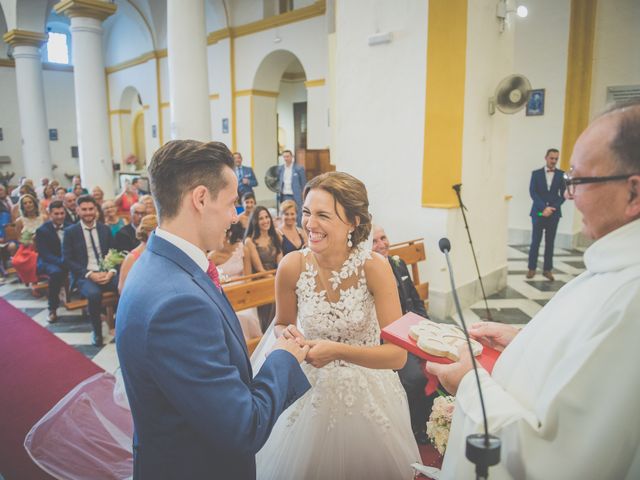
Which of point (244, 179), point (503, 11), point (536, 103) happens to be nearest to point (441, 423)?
point (503, 11)

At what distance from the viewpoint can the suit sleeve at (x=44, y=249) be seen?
211 inches

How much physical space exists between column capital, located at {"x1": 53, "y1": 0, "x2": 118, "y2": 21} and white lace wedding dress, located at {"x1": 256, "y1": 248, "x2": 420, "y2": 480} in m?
9.70

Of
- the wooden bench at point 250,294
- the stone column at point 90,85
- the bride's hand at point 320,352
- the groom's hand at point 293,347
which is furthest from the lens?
the stone column at point 90,85

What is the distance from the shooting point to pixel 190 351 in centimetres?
107

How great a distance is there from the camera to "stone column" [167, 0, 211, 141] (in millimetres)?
6180

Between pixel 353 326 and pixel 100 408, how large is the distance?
2017 millimetres

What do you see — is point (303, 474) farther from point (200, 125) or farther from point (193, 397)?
point (200, 125)

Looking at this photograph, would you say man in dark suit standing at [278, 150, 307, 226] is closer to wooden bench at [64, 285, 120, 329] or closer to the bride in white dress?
wooden bench at [64, 285, 120, 329]

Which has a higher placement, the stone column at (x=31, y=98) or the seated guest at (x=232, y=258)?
the stone column at (x=31, y=98)

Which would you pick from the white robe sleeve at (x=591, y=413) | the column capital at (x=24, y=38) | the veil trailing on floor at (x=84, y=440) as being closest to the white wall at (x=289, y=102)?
the column capital at (x=24, y=38)

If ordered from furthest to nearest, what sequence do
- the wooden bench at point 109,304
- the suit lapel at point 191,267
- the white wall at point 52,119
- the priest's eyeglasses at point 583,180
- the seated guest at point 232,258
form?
the white wall at point 52,119 → the wooden bench at point 109,304 → the seated guest at point 232,258 → the suit lapel at point 191,267 → the priest's eyeglasses at point 583,180

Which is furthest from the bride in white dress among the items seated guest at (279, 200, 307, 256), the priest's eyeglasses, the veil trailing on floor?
seated guest at (279, 200, 307, 256)

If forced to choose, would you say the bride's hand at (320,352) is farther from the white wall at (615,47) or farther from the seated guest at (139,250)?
the white wall at (615,47)

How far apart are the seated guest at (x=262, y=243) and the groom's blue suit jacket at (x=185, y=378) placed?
129 inches
